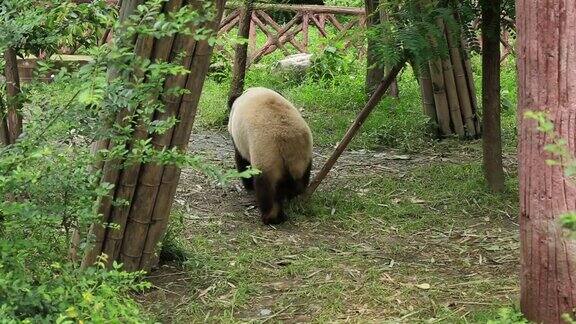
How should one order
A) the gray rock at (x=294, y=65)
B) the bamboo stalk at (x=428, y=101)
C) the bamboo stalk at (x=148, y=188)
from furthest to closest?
the gray rock at (x=294, y=65), the bamboo stalk at (x=428, y=101), the bamboo stalk at (x=148, y=188)

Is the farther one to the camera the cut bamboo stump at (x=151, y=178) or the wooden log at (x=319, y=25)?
the wooden log at (x=319, y=25)

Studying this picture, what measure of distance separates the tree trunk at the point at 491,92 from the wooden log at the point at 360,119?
71 cm

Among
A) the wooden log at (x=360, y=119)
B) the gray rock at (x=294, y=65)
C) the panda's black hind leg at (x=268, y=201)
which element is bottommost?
the panda's black hind leg at (x=268, y=201)

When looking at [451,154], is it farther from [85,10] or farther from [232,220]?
[85,10]

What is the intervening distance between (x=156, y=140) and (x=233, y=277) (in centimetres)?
111

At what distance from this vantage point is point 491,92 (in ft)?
22.5

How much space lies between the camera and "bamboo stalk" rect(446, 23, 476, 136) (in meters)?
8.87

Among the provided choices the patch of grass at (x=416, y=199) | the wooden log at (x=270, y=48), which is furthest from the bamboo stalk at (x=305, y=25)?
the patch of grass at (x=416, y=199)

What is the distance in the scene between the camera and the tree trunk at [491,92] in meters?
6.49

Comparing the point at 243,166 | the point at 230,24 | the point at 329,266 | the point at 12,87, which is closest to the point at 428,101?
the point at 243,166

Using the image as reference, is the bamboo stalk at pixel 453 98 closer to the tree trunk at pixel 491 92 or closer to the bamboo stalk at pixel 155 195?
the tree trunk at pixel 491 92

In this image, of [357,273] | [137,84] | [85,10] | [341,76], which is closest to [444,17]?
[357,273]

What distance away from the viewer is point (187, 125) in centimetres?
514

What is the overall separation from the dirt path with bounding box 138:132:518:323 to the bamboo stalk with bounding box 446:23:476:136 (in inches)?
74.9
